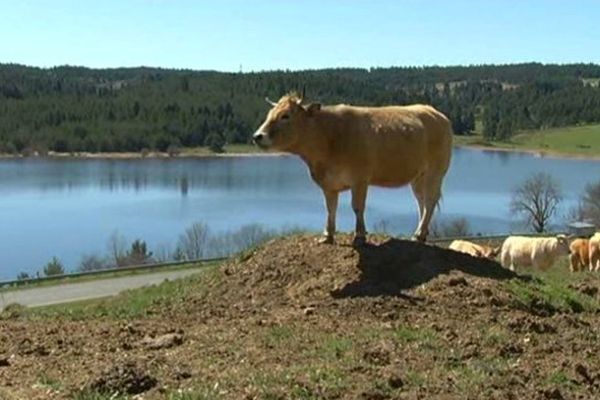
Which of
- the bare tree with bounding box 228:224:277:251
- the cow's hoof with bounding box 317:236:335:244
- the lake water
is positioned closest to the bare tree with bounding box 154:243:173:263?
the lake water

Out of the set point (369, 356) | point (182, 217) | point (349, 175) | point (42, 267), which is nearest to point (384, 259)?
point (349, 175)

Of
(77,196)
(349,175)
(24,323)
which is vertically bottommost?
(77,196)

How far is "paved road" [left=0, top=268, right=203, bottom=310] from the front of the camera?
106 ft

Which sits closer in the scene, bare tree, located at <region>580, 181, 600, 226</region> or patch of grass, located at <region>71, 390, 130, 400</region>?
patch of grass, located at <region>71, 390, 130, 400</region>

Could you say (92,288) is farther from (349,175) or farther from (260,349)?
(260,349)

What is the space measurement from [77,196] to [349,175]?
87.8 m

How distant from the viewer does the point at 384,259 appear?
11.2m

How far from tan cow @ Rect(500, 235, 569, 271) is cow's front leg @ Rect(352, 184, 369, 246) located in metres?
12.6

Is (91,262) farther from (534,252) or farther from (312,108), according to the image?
(312,108)

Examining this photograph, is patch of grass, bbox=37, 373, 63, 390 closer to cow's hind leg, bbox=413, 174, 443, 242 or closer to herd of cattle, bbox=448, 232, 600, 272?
cow's hind leg, bbox=413, 174, 443, 242

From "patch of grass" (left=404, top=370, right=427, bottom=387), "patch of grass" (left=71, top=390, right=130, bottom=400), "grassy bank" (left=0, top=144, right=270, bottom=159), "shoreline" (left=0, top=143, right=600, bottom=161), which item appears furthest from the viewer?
"grassy bank" (left=0, top=144, right=270, bottom=159)

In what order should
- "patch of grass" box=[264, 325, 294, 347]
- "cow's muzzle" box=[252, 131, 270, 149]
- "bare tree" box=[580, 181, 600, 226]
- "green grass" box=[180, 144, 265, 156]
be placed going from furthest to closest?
"green grass" box=[180, 144, 265, 156] → "bare tree" box=[580, 181, 600, 226] → "cow's muzzle" box=[252, 131, 270, 149] → "patch of grass" box=[264, 325, 294, 347]

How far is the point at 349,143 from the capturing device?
38.7 ft

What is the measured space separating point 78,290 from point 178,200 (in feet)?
193
